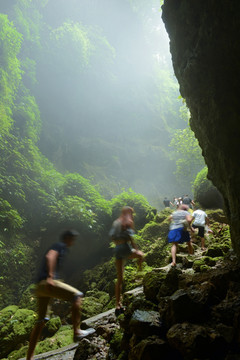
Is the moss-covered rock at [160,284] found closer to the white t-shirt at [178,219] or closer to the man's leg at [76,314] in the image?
the man's leg at [76,314]

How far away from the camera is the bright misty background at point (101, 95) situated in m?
30.7

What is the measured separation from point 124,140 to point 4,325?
31.3 meters

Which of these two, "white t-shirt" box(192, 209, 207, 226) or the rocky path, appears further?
"white t-shirt" box(192, 209, 207, 226)

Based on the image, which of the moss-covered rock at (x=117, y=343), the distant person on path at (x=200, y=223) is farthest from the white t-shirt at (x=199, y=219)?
the moss-covered rock at (x=117, y=343)

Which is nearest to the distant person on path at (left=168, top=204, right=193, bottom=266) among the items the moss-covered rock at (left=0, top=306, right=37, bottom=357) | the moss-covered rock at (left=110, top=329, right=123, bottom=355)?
the moss-covered rock at (left=110, top=329, right=123, bottom=355)

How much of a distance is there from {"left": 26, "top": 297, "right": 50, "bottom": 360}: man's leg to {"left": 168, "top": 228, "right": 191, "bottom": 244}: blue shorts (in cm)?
429

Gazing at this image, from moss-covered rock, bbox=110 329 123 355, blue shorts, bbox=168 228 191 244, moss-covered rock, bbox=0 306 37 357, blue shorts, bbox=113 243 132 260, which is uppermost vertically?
blue shorts, bbox=168 228 191 244

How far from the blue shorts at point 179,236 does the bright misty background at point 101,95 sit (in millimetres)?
20913

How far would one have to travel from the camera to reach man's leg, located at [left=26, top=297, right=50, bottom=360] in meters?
3.68

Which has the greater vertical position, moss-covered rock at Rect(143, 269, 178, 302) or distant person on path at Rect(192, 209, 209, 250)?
distant person on path at Rect(192, 209, 209, 250)

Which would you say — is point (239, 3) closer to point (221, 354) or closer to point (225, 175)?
point (225, 175)

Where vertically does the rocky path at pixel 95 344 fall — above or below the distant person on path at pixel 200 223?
below

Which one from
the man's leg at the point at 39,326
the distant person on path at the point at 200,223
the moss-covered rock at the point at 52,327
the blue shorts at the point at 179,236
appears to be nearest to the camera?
the man's leg at the point at 39,326

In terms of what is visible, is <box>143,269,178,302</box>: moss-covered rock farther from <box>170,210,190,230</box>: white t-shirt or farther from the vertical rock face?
<box>170,210,190,230</box>: white t-shirt
